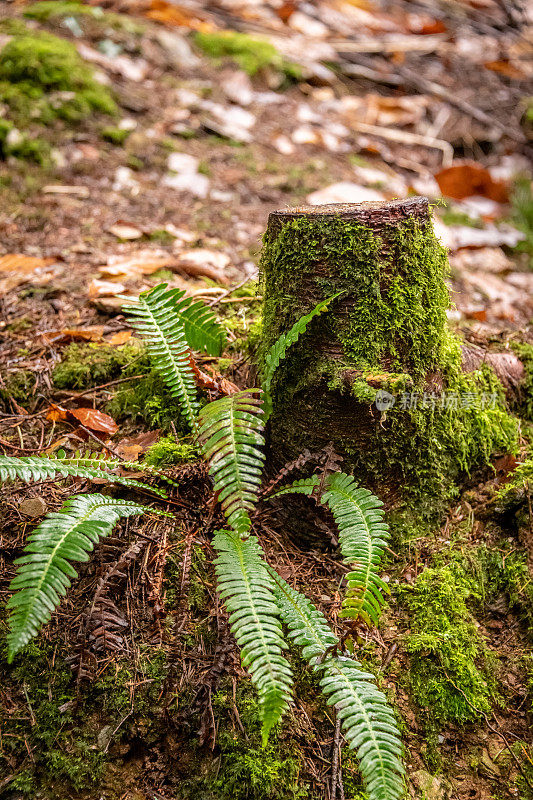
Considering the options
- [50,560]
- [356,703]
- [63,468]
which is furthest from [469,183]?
[50,560]

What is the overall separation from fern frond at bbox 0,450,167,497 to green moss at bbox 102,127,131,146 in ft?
10.9

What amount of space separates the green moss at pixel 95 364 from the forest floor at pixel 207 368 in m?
0.01

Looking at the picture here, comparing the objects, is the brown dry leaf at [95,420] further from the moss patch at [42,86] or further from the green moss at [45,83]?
the green moss at [45,83]

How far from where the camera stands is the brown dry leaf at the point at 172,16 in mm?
5656

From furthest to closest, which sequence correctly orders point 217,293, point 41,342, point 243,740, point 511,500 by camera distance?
point 217,293 → point 41,342 → point 511,500 → point 243,740

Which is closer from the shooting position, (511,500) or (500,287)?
(511,500)

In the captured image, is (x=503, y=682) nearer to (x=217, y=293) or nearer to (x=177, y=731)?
(x=177, y=731)

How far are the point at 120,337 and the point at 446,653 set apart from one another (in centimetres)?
192

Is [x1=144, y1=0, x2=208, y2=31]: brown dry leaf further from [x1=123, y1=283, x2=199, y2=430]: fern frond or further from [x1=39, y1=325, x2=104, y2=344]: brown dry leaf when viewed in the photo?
[x1=123, y1=283, x2=199, y2=430]: fern frond

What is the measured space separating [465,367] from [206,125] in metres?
3.63

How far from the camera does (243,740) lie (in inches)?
64.9

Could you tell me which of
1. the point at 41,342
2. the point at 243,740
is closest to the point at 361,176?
the point at 41,342

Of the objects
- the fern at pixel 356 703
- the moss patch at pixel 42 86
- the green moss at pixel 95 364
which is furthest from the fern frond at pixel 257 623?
the moss patch at pixel 42 86

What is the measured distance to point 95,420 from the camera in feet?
7.61
